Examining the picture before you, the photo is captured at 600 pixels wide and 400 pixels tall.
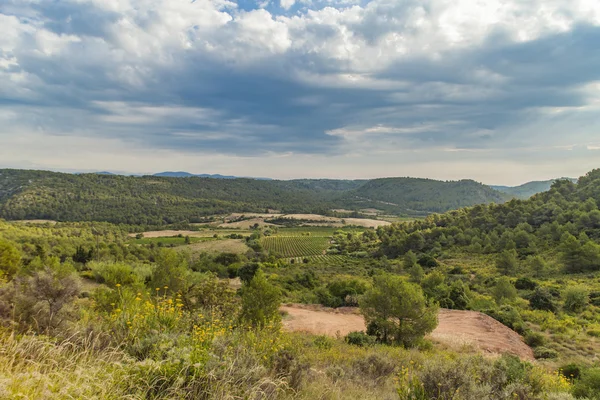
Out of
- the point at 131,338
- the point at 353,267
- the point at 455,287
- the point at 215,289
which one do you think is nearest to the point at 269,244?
the point at 353,267

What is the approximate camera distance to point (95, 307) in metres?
11.4

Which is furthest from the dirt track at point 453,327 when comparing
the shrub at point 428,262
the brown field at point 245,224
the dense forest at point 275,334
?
the brown field at point 245,224

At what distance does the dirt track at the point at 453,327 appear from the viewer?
18.3 metres

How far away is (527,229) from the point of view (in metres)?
64.6

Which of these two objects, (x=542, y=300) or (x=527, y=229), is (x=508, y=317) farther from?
(x=527, y=229)

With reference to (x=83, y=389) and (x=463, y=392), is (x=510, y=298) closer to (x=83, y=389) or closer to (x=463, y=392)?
(x=463, y=392)

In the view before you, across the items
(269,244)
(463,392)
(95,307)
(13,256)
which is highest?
(463,392)

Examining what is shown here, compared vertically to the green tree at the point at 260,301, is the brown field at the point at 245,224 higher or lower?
lower

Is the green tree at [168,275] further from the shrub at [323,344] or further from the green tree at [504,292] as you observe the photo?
the green tree at [504,292]

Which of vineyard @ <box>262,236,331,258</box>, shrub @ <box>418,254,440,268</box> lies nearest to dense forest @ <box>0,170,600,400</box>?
shrub @ <box>418,254,440,268</box>

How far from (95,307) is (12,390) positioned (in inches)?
407

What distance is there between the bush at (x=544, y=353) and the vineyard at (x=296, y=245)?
243ft

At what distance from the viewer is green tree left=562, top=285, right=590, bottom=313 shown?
2810cm

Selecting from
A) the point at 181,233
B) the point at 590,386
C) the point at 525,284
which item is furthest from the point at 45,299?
the point at 181,233
